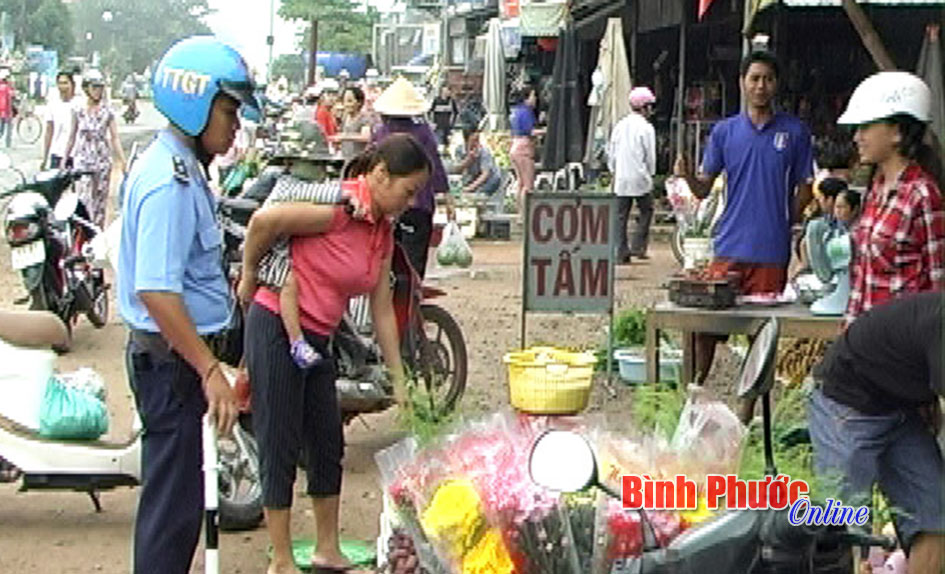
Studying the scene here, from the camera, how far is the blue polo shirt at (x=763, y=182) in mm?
7410

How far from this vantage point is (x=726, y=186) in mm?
7633

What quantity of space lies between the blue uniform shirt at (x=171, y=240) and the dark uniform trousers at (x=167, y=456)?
12 centimetres

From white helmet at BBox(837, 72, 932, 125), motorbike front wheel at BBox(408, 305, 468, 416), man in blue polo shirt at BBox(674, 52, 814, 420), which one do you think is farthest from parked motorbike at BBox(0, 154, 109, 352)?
white helmet at BBox(837, 72, 932, 125)

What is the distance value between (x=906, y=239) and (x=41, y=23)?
79.9 meters

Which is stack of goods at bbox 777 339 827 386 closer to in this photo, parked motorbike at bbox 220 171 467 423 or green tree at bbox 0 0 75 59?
parked motorbike at bbox 220 171 467 423

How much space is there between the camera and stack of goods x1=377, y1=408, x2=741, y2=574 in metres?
3.38

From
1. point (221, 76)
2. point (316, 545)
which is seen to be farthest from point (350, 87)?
point (221, 76)

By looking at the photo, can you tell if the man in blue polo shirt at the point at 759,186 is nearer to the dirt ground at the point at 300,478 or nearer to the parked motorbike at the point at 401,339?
the dirt ground at the point at 300,478

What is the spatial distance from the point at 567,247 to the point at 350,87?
10143 millimetres

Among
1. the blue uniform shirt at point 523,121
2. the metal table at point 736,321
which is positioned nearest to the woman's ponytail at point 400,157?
the metal table at point 736,321

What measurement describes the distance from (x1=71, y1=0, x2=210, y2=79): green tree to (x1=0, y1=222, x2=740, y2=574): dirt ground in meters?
104

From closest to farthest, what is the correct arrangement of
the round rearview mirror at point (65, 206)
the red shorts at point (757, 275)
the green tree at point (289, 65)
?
the red shorts at point (757, 275) → the round rearview mirror at point (65, 206) → the green tree at point (289, 65)

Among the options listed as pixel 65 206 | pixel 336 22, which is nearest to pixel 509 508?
pixel 65 206

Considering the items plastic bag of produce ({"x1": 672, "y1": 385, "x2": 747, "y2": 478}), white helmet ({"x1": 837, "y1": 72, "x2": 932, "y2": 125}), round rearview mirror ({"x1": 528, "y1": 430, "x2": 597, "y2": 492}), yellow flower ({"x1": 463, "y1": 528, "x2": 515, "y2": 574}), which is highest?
white helmet ({"x1": 837, "y1": 72, "x2": 932, "y2": 125})
